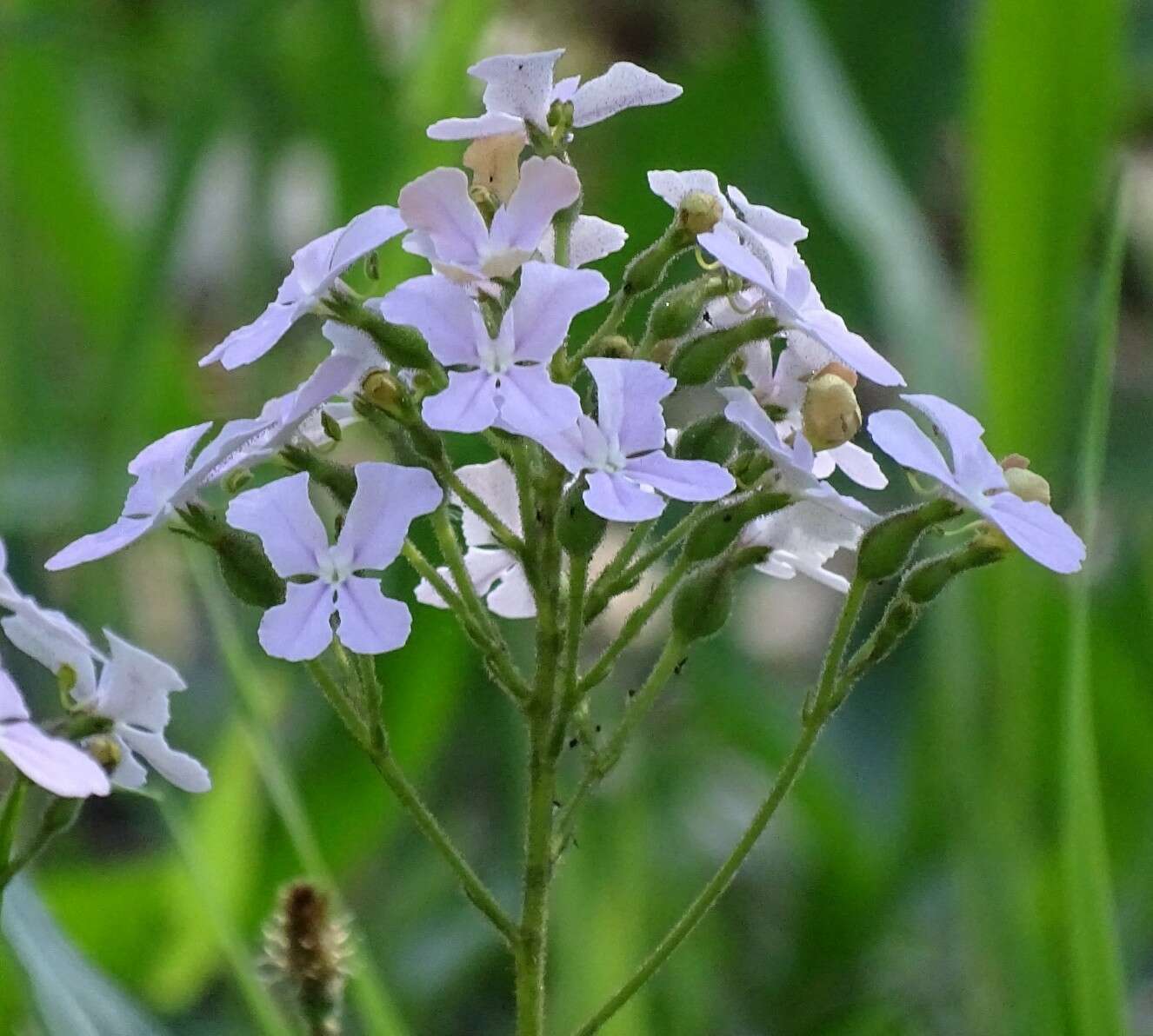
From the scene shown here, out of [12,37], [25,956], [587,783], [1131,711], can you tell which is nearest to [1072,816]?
[587,783]

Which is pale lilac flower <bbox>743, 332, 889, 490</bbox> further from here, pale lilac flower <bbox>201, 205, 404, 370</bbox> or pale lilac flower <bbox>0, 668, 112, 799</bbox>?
pale lilac flower <bbox>0, 668, 112, 799</bbox>

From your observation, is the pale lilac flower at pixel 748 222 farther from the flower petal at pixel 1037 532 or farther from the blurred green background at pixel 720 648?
the blurred green background at pixel 720 648

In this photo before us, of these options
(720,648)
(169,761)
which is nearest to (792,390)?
(169,761)

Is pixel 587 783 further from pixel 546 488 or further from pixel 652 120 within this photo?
pixel 652 120

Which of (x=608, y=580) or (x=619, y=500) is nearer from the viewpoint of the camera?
(x=619, y=500)

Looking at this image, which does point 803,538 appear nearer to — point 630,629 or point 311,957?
point 630,629

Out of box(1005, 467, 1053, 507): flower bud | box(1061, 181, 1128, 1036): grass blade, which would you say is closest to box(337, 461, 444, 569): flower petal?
box(1005, 467, 1053, 507): flower bud

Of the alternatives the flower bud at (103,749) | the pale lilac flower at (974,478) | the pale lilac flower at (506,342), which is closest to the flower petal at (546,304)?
the pale lilac flower at (506,342)

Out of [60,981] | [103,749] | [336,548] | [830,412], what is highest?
[830,412]
